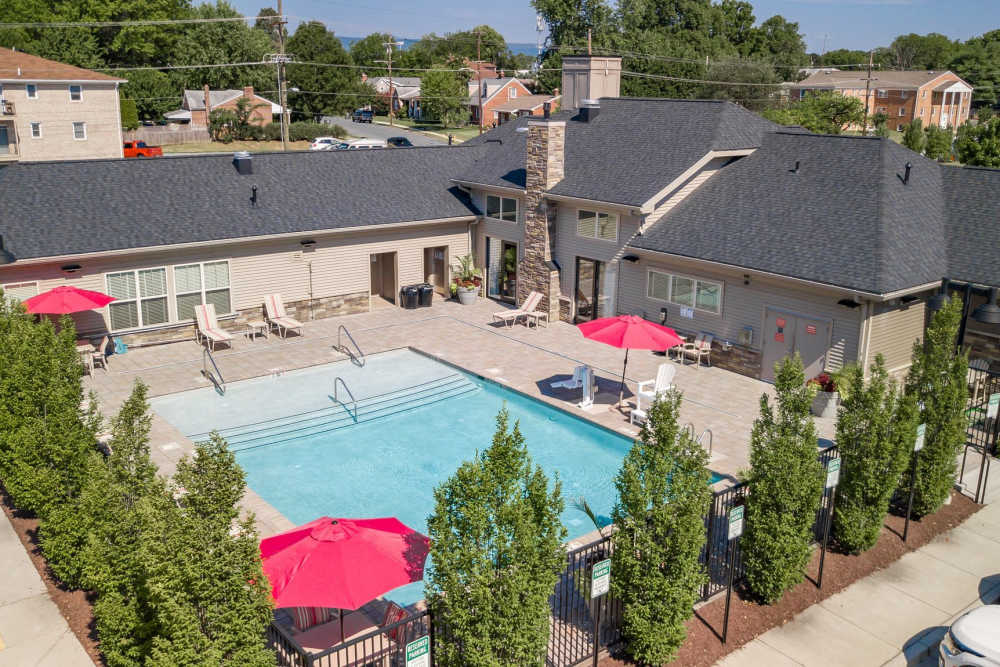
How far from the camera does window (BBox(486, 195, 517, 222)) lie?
27141 mm

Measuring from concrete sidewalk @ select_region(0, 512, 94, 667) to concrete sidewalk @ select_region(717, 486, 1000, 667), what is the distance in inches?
336

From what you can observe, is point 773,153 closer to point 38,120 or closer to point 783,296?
point 783,296

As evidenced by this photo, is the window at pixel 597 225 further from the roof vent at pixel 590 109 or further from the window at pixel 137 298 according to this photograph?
the window at pixel 137 298

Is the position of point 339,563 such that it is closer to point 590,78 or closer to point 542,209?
point 542,209

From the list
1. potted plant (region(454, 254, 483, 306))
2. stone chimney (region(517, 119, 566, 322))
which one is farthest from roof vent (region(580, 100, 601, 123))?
potted plant (region(454, 254, 483, 306))

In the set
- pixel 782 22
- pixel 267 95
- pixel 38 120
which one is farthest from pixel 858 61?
pixel 38 120

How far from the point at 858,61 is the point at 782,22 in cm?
4018

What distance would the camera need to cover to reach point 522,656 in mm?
8836

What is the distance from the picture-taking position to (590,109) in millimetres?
28422

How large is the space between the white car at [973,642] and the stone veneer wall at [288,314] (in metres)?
19.3

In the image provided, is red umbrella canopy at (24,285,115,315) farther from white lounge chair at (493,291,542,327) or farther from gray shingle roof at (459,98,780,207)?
gray shingle roof at (459,98,780,207)

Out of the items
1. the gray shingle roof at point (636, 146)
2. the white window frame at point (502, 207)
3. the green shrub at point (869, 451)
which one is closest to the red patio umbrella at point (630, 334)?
the gray shingle roof at point (636, 146)

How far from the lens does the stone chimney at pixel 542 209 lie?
83.2ft

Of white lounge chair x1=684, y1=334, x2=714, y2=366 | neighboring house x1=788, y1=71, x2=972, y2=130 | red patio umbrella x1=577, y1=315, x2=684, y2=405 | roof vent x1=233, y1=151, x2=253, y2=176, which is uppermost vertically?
neighboring house x1=788, y1=71, x2=972, y2=130
